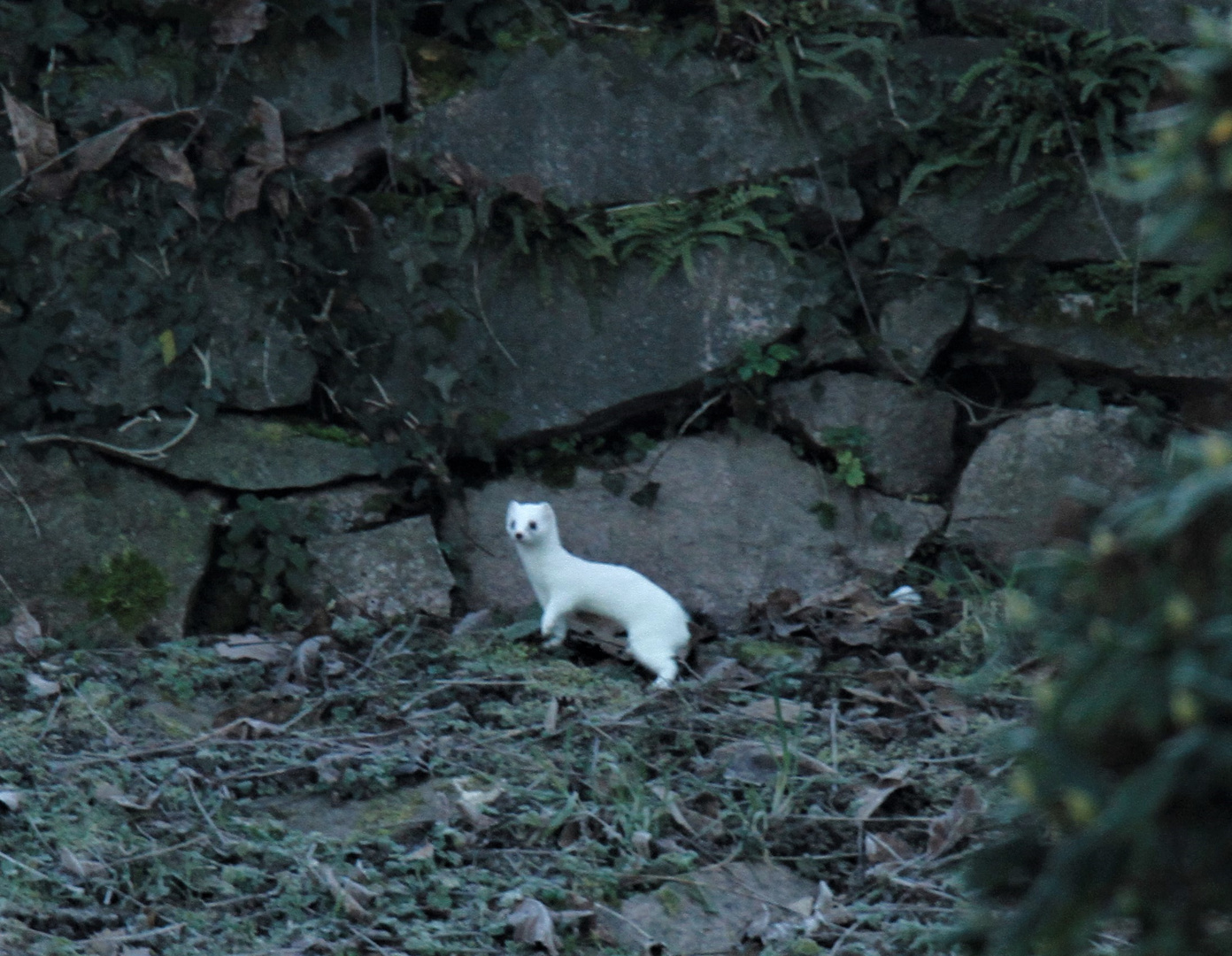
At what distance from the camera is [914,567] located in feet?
19.7

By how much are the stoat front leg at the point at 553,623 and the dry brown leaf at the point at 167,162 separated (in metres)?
1.95

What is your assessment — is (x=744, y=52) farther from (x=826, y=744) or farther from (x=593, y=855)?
(x=593, y=855)

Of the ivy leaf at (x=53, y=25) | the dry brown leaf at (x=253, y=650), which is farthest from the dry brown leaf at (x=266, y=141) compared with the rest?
the dry brown leaf at (x=253, y=650)

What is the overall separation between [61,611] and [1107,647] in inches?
188

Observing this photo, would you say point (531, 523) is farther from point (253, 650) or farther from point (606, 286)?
point (606, 286)

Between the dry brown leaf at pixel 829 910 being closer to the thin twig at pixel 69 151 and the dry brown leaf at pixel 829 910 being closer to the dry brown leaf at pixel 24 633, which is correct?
the dry brown leaf at pixel 24 633

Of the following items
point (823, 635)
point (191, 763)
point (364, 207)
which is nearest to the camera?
point (191, 763)

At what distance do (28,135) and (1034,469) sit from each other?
12.8ft

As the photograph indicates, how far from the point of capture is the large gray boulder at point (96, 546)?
217 inches

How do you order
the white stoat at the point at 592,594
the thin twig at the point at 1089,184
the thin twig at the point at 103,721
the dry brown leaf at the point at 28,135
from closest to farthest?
the thin twig at the point at 103,721
the white stoat at the point at 592,594
the dry brown leaf at the point at 28,135
the thin twig at the point at 1089,184

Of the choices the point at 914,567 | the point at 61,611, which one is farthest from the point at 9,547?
the point at 914,567

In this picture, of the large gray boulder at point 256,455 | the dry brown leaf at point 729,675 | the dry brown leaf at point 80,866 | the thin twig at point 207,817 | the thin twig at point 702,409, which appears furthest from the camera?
the thin twig at point 702,409

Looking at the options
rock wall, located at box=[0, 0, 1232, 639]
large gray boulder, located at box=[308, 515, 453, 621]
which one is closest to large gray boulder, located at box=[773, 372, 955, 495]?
rock wall, located at box=[0, 0, 1232, 639]

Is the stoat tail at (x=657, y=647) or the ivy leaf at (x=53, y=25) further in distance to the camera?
the ivy leaf at (x=53, y=25)
